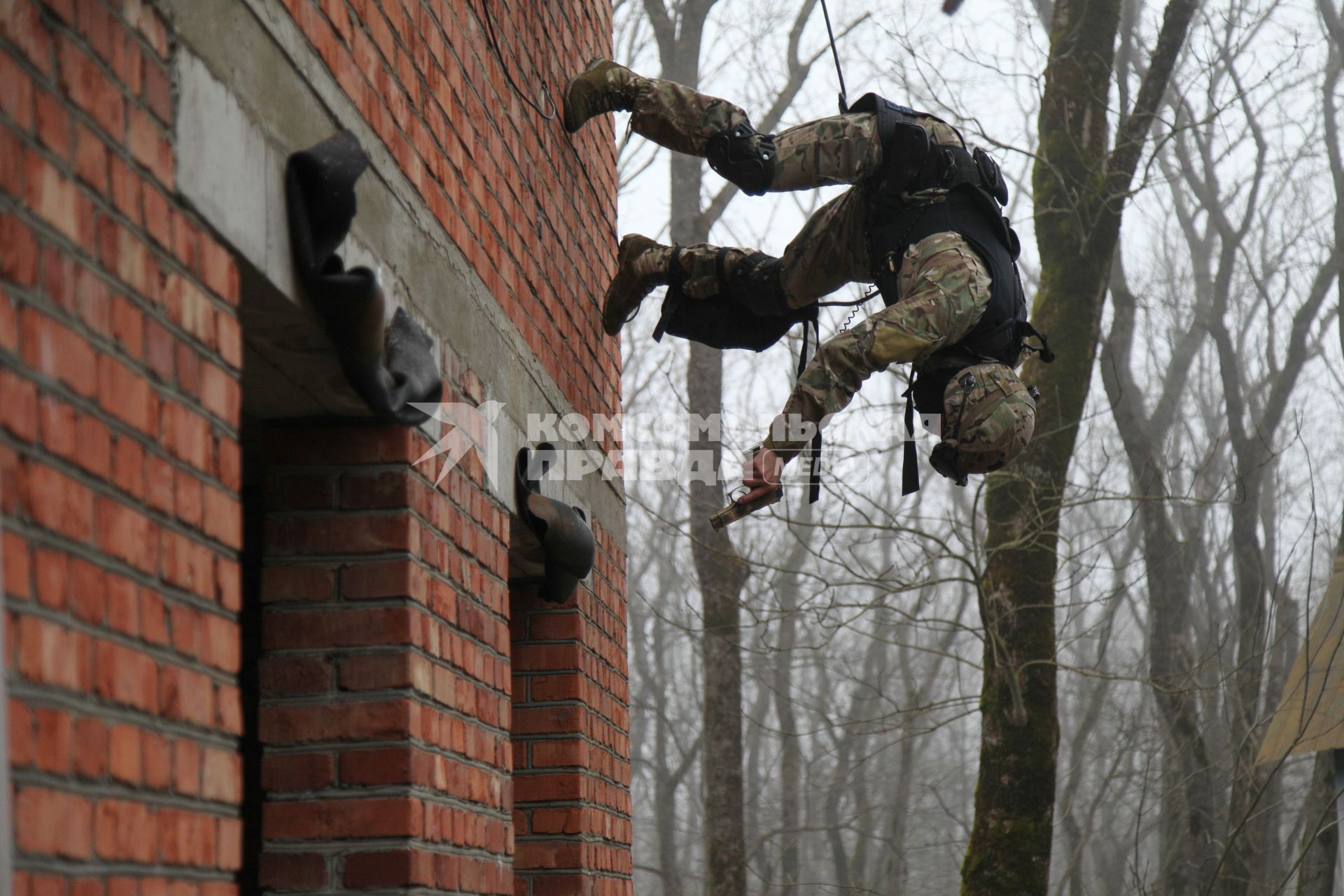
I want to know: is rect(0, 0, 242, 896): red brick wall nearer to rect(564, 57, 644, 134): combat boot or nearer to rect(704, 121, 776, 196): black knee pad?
rect(704, 121, 776, 196): black knee pad

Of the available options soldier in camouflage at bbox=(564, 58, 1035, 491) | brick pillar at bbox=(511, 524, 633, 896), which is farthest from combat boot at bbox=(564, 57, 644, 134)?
brick pillar at bbox=(511, 524, 633, 896)

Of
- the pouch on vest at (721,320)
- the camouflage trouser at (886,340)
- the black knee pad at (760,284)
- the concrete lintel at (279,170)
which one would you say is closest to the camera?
the concrete lintel at (279,170)

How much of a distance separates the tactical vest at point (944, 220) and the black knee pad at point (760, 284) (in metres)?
0.49

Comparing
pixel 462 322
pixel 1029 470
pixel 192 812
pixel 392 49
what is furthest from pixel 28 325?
pixel 1029 470

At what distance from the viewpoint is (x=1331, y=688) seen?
1102 centimetres

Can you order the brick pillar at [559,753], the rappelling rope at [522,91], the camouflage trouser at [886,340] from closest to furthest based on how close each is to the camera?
the rappelling rope at [522,91] → the camouflage trouser at [886,340] → the brick pillar at [559,753]

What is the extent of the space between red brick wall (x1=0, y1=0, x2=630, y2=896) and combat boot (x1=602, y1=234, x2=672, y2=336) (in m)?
0.12

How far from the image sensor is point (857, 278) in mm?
4914

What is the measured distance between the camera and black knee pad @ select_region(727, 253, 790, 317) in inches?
199

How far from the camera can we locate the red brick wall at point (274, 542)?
5.68 feet

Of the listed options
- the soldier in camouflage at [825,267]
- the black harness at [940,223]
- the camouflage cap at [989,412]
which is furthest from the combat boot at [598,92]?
the camouflage cap at [989,412]

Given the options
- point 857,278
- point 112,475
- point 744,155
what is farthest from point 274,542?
point 857,278

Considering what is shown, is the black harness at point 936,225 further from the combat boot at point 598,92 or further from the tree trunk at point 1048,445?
the tree trunk at point 1048,445

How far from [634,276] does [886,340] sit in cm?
129
